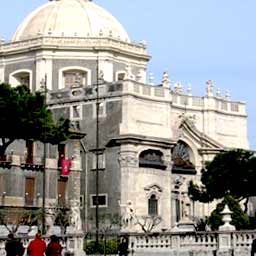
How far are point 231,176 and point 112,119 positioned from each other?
1047 centimetres

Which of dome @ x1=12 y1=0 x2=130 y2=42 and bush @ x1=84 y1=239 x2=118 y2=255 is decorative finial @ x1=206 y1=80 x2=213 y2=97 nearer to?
dome @ x1=12 y1=0 x2=130 y2=42

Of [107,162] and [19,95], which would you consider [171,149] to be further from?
[19,95]

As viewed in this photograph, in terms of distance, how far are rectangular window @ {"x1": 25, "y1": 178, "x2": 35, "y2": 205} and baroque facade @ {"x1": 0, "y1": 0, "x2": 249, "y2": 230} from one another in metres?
0.07

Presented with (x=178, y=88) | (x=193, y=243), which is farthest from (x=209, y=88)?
(x=193, y=243)

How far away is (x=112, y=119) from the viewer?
2739 inches

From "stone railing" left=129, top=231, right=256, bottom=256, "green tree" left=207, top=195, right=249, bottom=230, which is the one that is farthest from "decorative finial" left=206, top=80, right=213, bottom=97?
"stone railing" left=129, top=231, right=256, bottom=256

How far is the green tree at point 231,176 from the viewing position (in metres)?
68.9

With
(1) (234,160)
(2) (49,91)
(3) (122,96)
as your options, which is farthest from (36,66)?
(1) (234,160)

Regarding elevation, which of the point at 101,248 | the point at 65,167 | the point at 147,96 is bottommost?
the point at 101,248

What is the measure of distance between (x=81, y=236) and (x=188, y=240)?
4790 mm

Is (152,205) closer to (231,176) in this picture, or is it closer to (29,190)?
(231,176)

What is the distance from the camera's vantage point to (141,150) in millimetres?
69812

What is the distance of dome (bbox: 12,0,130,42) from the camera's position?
76.9m

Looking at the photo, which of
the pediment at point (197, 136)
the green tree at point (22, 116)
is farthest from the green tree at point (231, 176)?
the green tree at point (22, 116)
